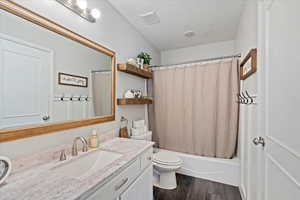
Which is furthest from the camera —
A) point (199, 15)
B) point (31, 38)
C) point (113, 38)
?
A: point (199, 15)

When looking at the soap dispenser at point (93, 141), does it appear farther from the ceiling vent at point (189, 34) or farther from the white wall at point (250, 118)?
the ceiling vent at point (189, 34)

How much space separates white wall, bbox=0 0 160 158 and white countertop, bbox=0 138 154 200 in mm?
85

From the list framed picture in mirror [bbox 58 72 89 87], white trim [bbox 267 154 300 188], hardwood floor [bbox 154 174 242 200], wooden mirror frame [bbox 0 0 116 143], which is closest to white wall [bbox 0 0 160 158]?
wooden mirror frame [bbox 0 0 116 143]

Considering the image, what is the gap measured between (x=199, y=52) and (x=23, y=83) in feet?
9.74

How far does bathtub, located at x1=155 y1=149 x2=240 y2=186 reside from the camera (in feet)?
6.70

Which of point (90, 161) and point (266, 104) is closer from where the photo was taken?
point (266, 104)

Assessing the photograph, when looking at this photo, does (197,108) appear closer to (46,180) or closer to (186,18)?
(186,18)

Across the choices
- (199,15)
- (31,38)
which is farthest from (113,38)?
(199,15)

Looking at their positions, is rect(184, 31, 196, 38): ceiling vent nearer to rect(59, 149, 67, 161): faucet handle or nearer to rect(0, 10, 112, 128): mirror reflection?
rect(0, 10, 112, 128): mirror reflection

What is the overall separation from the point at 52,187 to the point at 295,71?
136 centimetres

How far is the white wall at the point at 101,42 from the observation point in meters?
0.99

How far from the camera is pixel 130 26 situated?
7.29 feet

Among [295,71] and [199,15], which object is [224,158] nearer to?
[295,71]

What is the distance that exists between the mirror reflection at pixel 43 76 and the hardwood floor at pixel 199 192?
1.37 meters
